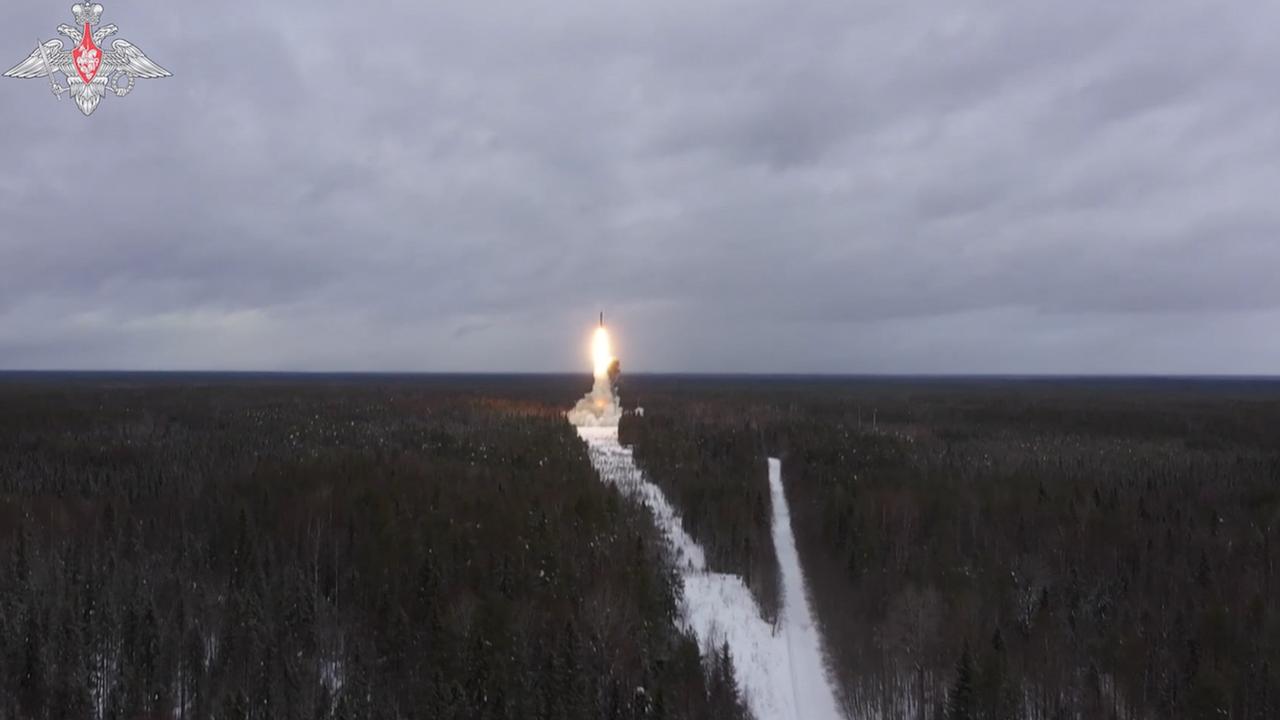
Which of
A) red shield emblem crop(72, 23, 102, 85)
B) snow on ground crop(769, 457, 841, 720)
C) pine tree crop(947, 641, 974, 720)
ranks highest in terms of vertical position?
red shield emblem crop(72, 23, 102, 85)

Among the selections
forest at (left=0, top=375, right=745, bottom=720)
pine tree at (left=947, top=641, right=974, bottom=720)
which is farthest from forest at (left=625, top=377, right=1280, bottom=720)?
forest at (left=0, top=375, right=745, bottom=720)

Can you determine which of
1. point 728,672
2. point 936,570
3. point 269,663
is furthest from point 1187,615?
point 269,663

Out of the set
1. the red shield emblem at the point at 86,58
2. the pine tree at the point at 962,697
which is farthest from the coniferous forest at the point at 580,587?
the red shield emblem at the point at 86,58

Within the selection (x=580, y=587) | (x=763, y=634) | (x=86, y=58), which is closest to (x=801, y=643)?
(x=763, y=634)

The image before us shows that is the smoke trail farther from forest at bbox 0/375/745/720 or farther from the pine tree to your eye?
the pine tree

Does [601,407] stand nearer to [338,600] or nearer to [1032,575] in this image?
[338,600]

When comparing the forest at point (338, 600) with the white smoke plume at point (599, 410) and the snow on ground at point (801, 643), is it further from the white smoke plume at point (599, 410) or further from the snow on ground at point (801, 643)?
the white smoke plume at point (599, 410)
